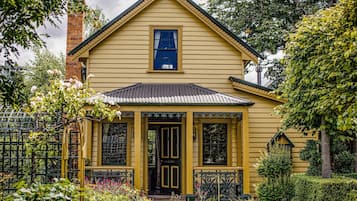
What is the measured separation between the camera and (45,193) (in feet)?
14.1

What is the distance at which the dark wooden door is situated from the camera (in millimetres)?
12977

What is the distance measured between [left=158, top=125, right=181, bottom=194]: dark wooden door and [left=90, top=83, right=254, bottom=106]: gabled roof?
1.25 meters

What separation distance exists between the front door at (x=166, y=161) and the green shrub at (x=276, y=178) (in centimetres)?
330

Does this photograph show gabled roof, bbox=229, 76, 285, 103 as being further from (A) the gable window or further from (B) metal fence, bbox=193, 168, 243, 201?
(B) metal fence, bbox=193, 168, 243, 201

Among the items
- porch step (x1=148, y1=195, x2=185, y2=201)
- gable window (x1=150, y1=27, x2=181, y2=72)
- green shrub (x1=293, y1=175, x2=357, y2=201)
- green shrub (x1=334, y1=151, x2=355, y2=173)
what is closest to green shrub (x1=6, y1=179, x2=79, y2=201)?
green shrub (x1=293, y1=175, x2=357, y2=201)

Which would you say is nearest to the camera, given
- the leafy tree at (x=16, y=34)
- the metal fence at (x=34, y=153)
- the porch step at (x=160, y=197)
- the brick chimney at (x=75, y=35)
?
the leafy tree at (x=16, y=34)

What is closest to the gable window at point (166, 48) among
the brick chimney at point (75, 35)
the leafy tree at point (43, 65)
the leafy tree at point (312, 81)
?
the brick chimney at point (75, 35)

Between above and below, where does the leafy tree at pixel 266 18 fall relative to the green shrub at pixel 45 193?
above

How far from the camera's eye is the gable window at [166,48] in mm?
13703

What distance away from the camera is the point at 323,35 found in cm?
873

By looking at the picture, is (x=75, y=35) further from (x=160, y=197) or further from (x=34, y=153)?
(x=34, y=153)

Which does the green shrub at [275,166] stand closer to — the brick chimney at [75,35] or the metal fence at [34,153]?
the metal fence at [34,153]

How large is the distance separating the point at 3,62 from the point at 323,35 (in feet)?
21.3

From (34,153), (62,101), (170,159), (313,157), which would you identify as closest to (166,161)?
Answer: (170,159)
